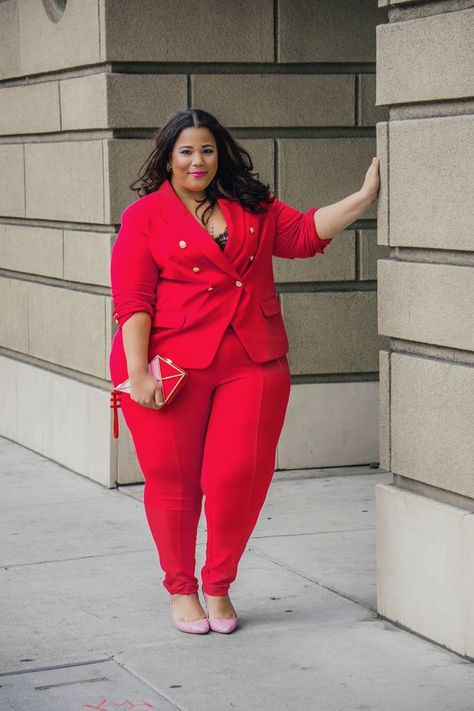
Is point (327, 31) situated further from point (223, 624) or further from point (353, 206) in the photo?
point (223, 624)

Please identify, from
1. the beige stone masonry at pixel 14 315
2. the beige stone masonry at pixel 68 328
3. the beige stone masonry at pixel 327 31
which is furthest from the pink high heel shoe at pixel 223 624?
the beige stone masonry at pixel 14 315

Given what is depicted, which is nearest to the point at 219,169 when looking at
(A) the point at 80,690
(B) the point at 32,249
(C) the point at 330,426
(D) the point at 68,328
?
(A) the point at 80,690

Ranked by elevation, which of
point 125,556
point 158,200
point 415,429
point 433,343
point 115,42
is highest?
point 115,42

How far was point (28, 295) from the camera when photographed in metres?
10.1

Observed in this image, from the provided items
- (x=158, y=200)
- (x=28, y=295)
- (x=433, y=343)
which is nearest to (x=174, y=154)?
(x=158, y=200)

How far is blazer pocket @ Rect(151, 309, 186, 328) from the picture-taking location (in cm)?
558

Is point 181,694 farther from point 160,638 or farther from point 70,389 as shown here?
point 70,389

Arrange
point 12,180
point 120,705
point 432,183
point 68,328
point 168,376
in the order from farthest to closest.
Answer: point 12,180
point 68,328
point 168,376
point 432,183
point 120,705

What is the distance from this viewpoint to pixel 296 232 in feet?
19.0

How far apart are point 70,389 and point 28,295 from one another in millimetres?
1056

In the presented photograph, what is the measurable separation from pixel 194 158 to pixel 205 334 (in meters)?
0.66

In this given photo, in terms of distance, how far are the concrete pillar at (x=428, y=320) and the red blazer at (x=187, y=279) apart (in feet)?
1.69

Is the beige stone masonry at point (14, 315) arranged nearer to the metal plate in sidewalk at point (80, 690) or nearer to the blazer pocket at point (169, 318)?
the blazer pocket at point (169, 318)

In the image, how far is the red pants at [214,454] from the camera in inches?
222
